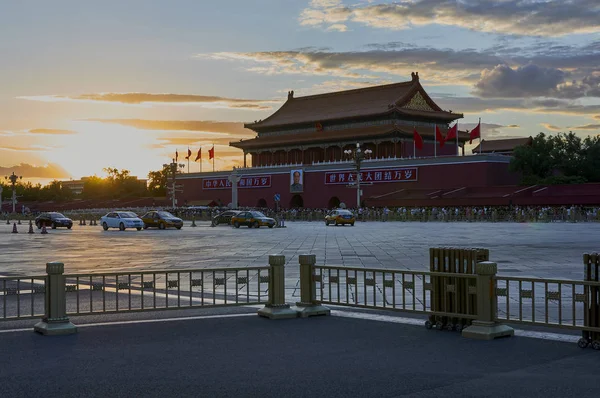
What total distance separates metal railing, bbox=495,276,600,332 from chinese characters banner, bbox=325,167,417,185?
58451mm

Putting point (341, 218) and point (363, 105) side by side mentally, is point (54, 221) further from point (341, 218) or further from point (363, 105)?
point (363, 105)

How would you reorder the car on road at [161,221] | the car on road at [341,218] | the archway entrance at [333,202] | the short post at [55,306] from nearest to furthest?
the short post at [55,306] < the car on road at [161,221] < the car on road at [341,218] < the archway entrance at [333,202]

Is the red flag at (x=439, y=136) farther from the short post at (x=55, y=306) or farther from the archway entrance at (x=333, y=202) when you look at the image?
the short post at (x=55, y=306)

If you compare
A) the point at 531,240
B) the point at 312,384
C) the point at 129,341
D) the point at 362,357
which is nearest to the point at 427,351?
the point at 362,357

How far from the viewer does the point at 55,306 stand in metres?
10.1

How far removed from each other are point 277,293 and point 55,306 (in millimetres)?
3064

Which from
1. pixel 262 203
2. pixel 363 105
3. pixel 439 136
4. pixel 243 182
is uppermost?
pixel 363 105

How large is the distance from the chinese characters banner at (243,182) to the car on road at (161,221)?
39647 mm

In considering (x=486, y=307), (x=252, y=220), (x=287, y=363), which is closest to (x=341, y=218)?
(x=252, y=220)

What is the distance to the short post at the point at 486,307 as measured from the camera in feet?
30.7

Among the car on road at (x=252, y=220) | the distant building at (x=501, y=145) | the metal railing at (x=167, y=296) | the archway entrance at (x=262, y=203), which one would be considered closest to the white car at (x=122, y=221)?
the car on road at (x=252, y=220)

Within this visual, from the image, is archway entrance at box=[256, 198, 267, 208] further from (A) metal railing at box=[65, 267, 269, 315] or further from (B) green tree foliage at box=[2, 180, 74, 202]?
(A) metal railing at box=[65, 267, 269, 315]

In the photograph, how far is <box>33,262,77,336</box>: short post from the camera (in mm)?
9914

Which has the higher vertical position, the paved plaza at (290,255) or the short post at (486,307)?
the short post at (486,307)
